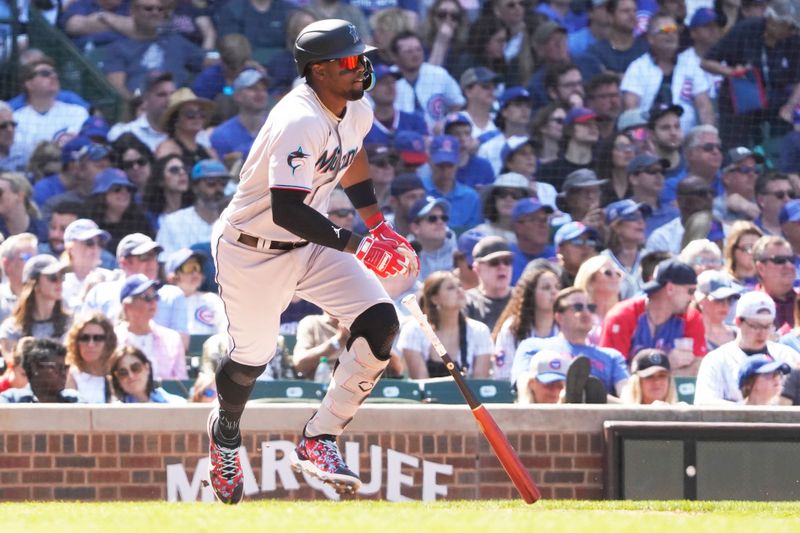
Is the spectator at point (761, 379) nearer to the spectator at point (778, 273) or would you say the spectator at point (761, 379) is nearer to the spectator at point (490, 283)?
the spectator at point (778, 273)

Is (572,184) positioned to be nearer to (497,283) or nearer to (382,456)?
(497,283)

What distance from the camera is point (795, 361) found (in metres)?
7.71

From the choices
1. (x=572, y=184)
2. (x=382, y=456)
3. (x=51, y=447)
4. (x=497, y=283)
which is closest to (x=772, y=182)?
(x=572, y=184)

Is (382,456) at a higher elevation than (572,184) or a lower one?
lower

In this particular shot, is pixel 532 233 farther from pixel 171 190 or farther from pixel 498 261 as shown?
pixel 171 190

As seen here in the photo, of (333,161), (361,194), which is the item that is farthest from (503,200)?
(333,161)

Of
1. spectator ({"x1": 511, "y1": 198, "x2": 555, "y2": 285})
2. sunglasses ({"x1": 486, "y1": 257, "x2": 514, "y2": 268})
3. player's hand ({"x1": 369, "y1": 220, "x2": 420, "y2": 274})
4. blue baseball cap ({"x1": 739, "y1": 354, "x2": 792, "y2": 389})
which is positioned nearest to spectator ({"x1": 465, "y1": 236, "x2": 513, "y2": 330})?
sunglasses ({"x1": 486, "y1": 257, "x2": 514, "y2": 268})

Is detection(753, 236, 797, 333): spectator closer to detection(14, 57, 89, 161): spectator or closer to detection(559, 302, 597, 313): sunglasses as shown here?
detection(559, 302, 597, 313): sunglasses

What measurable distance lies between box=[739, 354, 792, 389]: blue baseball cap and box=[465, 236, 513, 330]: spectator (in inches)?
75.7

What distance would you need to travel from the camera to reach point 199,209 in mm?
10336

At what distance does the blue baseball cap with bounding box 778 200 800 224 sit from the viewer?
10227 mm

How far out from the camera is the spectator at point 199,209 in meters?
10.3

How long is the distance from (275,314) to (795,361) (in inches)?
137

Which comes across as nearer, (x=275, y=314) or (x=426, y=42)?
(x=275, y=314)
